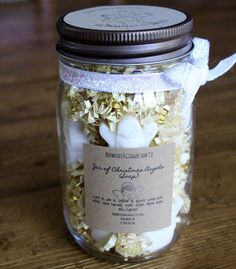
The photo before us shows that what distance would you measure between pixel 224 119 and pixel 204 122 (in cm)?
3

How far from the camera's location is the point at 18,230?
20.5 inches

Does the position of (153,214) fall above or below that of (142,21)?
below

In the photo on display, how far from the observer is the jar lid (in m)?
0.40

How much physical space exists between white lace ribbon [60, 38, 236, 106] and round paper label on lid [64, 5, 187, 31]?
0.04 m

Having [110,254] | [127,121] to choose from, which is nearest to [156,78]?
[127,121]

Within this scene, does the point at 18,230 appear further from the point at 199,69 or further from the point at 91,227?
the point at 199,69

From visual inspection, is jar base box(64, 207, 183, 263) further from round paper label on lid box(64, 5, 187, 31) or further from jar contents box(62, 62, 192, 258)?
round paper label on lid box(64, 5, 187, 31)

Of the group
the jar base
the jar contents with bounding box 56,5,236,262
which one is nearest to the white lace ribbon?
the jar contents with bounding box 56,5,236,262

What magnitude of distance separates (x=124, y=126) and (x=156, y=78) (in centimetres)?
5

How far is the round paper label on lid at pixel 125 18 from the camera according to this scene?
16.7 inches

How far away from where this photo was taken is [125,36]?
Result: 0.40 m

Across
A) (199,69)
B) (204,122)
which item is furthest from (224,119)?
(199,69)

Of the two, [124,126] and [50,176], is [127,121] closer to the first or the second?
[124,126]

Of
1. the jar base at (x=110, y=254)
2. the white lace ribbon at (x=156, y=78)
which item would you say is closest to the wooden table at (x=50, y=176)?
the jar base at (x=110, y=254)
